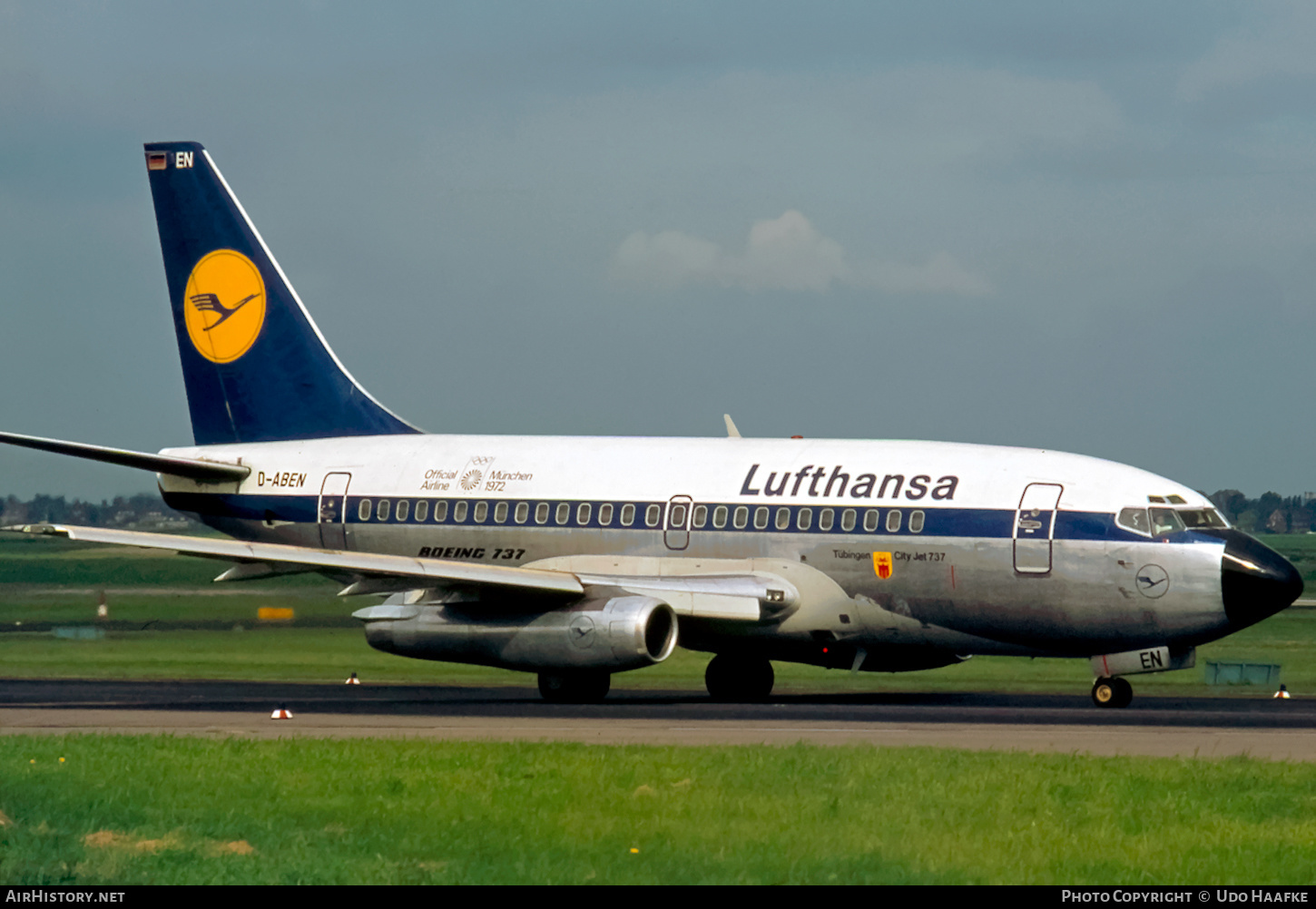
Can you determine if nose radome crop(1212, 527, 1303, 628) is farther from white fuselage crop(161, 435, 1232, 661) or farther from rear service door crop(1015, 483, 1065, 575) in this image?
rear service door crop(1015, 483, 1065, 575)

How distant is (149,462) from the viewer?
3509cm

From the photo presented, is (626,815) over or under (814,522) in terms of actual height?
under

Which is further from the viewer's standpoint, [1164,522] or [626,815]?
[1164,522]

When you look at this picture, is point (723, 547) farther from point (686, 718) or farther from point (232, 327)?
point (232, 327)

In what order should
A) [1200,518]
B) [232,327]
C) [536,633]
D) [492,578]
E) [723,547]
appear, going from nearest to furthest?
1. [1200,518]
2. [492,578]
3. [536,633]
4. [723,547]
5. [232,327]

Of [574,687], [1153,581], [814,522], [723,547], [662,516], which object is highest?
[662,516]

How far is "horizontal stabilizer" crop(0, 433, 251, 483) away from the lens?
32.1m

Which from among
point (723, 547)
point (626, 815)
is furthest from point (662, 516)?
point (626, 815)

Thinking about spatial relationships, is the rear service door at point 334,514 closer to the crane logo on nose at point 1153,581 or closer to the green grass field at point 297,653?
the green grass field at point 297,653

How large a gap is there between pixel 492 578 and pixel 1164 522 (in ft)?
32.4

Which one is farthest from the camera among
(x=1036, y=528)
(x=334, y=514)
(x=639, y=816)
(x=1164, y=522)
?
(x=334, y=514)

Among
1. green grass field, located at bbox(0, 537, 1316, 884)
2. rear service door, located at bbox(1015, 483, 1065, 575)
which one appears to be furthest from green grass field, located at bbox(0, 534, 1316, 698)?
green grass field, located at bbox(0, 537, 1316, 884)

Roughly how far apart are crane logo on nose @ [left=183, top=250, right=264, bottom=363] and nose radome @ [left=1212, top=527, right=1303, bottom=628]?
19528 mm
